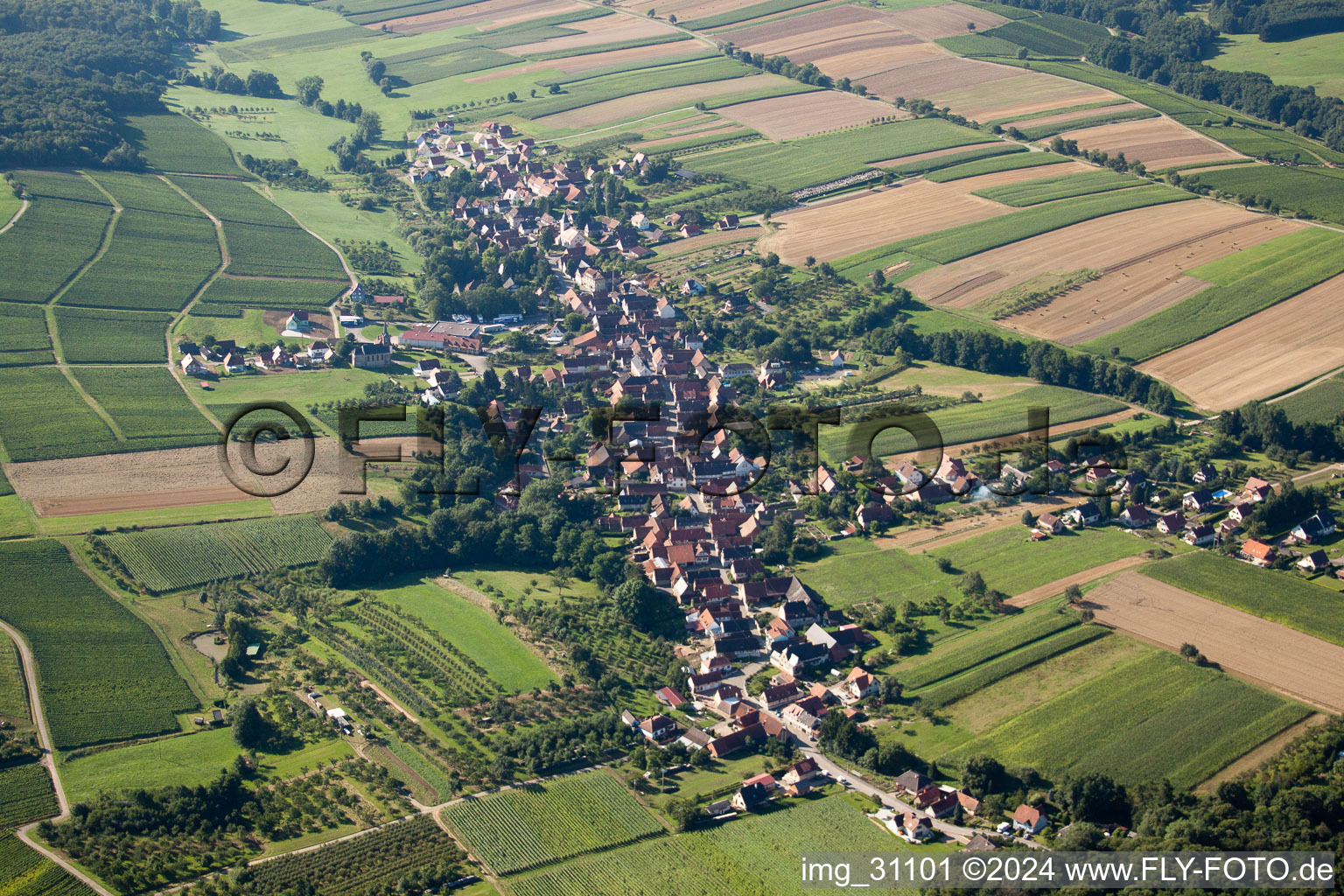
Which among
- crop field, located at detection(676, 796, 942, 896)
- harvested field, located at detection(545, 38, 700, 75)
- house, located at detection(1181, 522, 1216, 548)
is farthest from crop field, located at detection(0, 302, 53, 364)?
harvested field, located at detection(545, 38, 700, 75)

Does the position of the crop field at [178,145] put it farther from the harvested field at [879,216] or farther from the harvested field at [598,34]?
the harvested field at [879,216]

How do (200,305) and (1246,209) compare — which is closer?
(200,305)

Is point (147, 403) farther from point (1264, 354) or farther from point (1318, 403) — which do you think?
point (1264, 354)

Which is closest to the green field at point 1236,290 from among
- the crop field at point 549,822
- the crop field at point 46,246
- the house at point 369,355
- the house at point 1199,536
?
the house at point 1199,536

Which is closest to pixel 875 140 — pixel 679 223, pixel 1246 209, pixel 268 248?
pixel 679 223

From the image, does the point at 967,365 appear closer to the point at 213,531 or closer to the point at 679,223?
the point at 679,223

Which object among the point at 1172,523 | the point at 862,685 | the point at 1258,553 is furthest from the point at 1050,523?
the point at 862,685

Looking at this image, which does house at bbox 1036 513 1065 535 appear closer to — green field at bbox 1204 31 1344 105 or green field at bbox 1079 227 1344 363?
green field at bbox 1079 227 1344 363
